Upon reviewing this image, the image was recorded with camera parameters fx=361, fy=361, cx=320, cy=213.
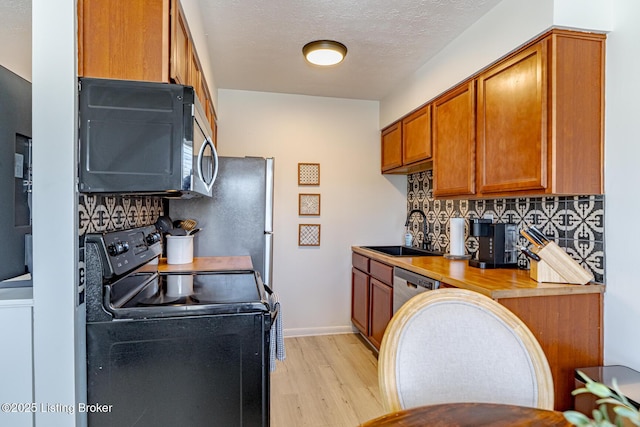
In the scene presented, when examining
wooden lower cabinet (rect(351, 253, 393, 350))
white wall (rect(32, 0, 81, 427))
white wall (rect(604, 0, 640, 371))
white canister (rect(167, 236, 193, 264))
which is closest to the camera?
white wall (rect(32, 0, 81, 427))

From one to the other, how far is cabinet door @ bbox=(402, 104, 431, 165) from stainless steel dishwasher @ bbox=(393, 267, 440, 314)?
94 centimetres

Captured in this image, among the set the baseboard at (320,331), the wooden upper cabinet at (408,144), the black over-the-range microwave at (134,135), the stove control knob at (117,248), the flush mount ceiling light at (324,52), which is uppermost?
the flush mount ceiling light at (324,52)

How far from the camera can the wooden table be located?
84 cm

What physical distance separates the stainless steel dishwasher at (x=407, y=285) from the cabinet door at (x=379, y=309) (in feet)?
0.38

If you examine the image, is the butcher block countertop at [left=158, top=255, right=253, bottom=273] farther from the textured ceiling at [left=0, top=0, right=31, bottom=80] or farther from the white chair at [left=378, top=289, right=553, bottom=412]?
the white chair at [left=378, top=289, right=553, bottom=412]

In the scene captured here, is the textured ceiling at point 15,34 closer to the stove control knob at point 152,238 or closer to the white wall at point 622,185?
the stove control knob at point 152,238

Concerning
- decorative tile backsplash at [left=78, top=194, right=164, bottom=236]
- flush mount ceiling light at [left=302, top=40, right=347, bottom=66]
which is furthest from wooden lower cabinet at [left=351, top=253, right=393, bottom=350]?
decorative tile backsplash at [left=78, top=194, right=164, bottom=236]

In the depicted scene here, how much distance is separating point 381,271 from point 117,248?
1980 mm

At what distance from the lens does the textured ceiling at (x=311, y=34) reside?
196 cm

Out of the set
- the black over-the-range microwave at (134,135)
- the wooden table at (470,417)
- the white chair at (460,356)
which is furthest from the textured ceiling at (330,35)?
the wooden table at (470,417)

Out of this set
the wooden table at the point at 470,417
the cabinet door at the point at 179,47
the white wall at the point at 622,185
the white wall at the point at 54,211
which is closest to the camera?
the wooden table at the point at 470,417

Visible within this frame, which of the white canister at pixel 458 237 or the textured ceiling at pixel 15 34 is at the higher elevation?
the textured ceiling at pixel 15 34

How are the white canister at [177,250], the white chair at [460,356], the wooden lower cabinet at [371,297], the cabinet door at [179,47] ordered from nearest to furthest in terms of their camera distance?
the white chair at [460,356]
the cabinet door at [179,47]
the white canister at [177,250]
the wooden lower cabinet at [371,297]

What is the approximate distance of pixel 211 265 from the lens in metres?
2.23
